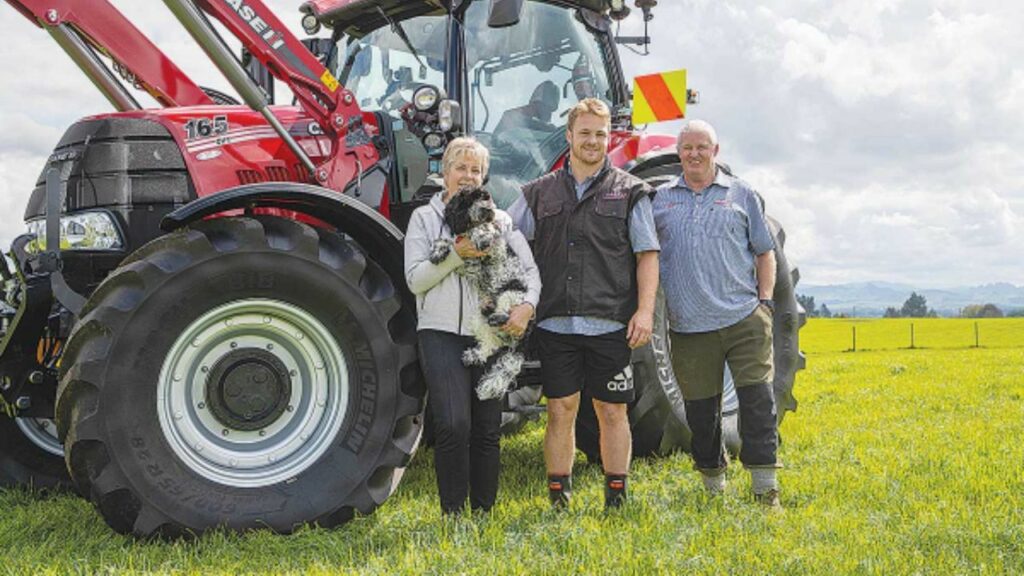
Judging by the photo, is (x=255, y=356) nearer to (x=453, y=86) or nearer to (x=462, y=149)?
(x=462, y=149)

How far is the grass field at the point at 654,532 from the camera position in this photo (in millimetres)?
3475

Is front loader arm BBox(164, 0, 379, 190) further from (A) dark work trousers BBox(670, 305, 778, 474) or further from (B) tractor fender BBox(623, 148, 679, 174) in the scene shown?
(A) dark work trousers BBox(670, 305, 778, 474)

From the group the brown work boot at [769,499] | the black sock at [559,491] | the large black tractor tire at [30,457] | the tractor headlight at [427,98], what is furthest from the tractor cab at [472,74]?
the large black tractor tire at [30,457]

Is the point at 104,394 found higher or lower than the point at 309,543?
higher

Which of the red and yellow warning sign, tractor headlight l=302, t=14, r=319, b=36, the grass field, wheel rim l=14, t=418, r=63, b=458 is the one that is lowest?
the grass field

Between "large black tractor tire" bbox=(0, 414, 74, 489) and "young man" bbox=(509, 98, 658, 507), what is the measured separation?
2.61 meters

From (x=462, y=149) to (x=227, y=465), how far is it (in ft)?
5.37

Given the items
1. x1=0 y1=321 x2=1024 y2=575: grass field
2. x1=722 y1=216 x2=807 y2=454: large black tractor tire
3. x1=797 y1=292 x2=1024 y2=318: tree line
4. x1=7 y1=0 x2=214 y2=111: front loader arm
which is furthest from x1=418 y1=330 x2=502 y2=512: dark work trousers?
x1=797 y1=292 x2=1024 y2=318: tree line

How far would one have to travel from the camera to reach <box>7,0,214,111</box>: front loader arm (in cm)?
479

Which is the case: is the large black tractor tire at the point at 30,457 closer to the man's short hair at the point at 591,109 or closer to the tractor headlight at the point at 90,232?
the tractor headlight at the point at 90,232

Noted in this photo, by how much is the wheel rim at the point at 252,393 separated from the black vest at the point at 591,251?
3.28 feet

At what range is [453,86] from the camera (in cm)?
518

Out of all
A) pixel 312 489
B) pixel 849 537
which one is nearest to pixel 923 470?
pixel 849 537

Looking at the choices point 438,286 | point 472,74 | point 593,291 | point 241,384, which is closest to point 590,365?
point 593,291
